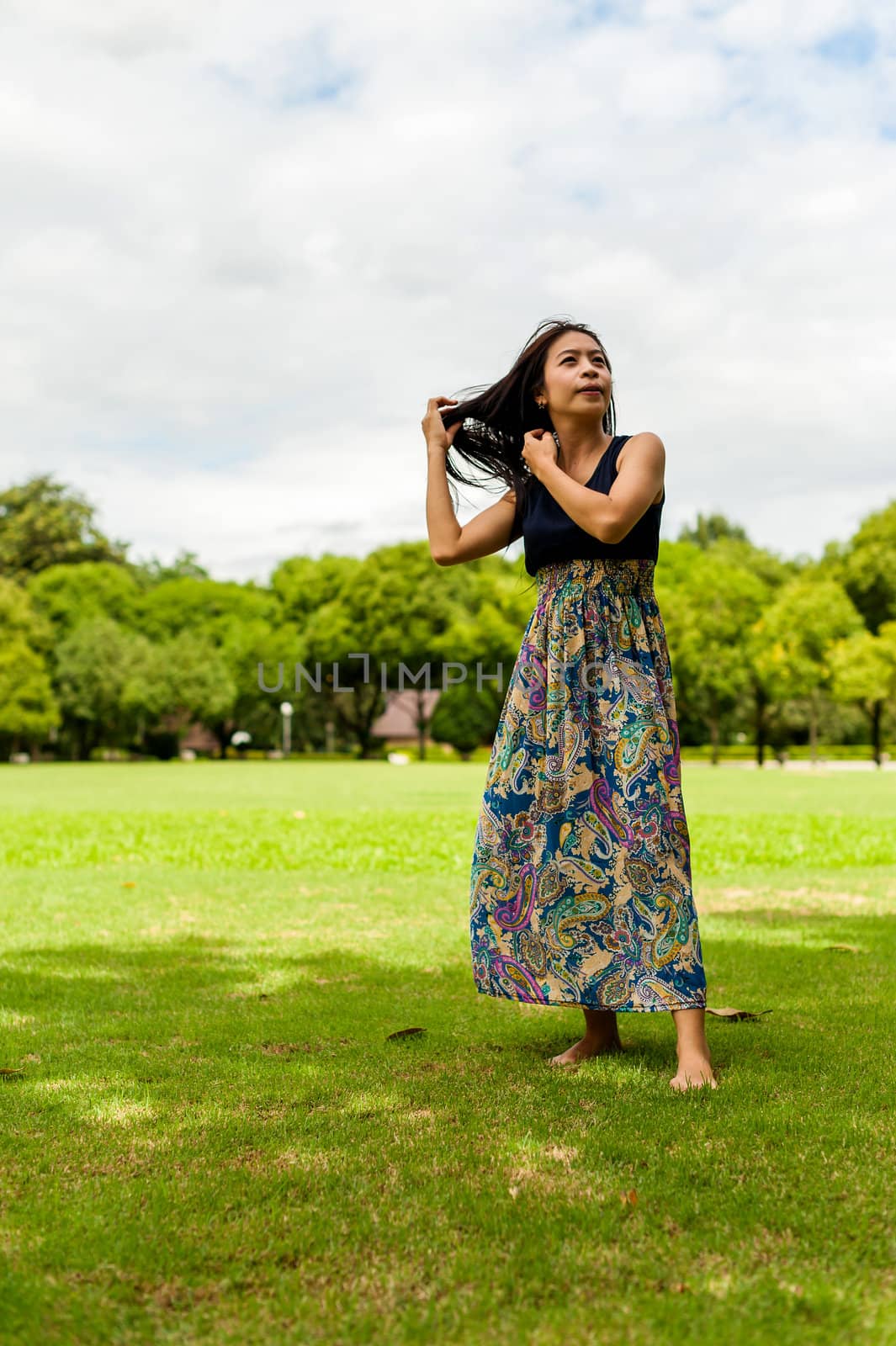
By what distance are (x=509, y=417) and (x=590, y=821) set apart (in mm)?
1527

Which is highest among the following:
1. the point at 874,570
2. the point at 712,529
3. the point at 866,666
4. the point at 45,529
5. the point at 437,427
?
the point at 712,529

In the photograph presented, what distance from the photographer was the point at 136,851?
1111 cm

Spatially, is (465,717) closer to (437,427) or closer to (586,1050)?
(437,427)

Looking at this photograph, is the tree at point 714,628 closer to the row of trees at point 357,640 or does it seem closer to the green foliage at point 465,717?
the row of trees at point 357,640

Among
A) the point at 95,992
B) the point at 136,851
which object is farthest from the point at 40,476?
the point at 95,992

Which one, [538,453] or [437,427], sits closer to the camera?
[538,453]

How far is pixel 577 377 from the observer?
3.89m

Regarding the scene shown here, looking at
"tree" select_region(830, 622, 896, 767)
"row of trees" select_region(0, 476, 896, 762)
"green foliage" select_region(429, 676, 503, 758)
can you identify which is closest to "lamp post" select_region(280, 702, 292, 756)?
"row of trees" select_region(0, 476, 896, 762)

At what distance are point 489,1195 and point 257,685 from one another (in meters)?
59.8

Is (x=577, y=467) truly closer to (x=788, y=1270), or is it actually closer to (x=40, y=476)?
(x=788, y=1270)

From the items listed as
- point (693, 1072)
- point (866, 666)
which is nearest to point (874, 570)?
point (866, 666)

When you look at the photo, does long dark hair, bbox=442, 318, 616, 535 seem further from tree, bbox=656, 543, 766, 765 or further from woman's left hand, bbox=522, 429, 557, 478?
tree, bbox=656, 543, 766, 765

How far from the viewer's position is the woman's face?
387 centimetres

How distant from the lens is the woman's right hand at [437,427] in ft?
13.6
